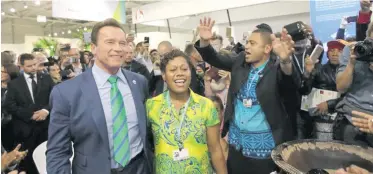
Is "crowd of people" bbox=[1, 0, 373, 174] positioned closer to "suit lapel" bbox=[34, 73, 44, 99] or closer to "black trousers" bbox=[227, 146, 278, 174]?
"black trousers" bbox=[227, 146, 278, 174]

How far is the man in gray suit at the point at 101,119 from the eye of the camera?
58.9 inches

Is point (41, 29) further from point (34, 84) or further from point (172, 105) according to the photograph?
point (172, 105)

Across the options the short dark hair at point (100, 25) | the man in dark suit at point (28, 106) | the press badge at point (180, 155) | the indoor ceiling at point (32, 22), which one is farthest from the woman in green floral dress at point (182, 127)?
the indoor ceiling at point (32, 22)

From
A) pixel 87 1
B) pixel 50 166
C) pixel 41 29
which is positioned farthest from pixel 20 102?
A: pixel 41 29

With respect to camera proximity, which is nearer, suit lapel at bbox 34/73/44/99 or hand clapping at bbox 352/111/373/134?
hand clapping at bbox 352/111/373/134

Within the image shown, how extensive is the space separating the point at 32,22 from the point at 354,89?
57.8ft

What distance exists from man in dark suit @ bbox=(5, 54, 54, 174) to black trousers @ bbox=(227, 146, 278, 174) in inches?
88.8

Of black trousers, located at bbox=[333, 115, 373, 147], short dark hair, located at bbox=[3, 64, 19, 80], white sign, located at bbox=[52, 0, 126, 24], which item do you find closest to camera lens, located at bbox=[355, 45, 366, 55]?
black trousers, located at bbox=[333, 115, 373, 147]

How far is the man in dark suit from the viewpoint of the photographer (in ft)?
11.2

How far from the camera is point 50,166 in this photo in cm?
148

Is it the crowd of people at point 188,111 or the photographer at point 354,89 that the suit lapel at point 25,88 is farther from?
the photographer at point 354,89

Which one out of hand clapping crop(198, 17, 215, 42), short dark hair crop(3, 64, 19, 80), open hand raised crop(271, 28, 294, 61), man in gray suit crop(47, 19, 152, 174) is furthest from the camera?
short dark hair crop(3, 64, 19, 80)

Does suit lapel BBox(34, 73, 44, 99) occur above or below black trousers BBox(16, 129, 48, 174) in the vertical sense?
above

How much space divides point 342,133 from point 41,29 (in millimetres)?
18224
